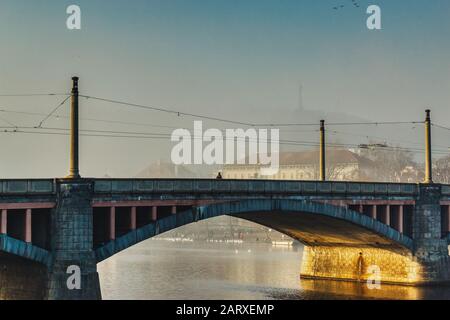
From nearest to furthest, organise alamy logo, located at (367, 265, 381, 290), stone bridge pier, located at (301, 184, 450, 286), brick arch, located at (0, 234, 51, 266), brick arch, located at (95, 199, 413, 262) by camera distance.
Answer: brick arch, located at (0, 234, 51, 266) < brick arch, located at (95, 199, 413, 262) < stone bridge pier, located at (301, 184, 450, 286) < alamy logo, located at (367, 265, 381, 290)

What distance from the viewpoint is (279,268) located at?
90312 mm

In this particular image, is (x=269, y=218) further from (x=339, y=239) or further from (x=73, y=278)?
(x=73, y=278)

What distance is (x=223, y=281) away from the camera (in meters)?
75.6

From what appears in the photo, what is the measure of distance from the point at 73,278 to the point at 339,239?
1341 inches

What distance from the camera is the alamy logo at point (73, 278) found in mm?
43844

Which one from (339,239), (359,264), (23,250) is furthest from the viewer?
(359,264)

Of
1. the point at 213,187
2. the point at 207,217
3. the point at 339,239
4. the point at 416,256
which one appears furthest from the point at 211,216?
the point at 416,256

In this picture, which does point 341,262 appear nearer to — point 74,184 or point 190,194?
point 190,194

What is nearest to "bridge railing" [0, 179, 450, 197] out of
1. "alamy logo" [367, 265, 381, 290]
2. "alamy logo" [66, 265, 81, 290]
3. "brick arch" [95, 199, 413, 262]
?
"brick arch" [95, 199, 413, 262]

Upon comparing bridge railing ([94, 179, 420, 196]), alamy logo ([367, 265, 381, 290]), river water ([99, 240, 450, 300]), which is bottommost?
river water ([99, 240, 450, 300])

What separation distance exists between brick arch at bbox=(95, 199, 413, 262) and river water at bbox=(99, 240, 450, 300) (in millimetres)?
4865

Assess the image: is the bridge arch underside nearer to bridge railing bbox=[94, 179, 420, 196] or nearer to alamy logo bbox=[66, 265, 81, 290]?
bridge railing bbox=[94, 179, 420, 196]

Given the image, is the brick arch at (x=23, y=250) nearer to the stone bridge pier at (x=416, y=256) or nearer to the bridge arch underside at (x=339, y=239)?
the bridge arch underside at (x=339, y=239)

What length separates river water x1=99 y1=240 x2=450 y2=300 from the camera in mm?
63812
